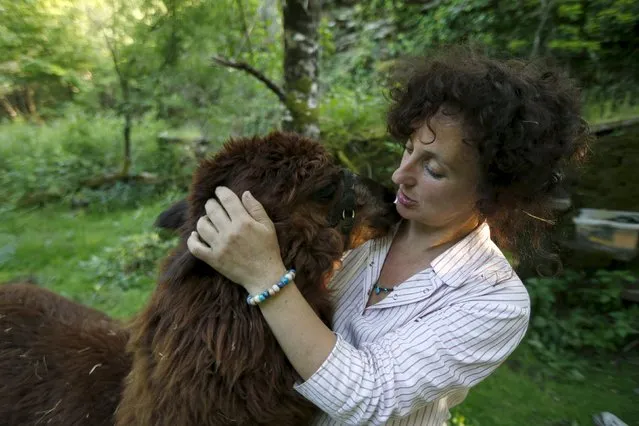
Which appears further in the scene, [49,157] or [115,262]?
[49,157]

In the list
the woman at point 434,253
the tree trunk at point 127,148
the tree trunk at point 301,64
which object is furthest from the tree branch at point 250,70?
the tree trunk at point 127,148

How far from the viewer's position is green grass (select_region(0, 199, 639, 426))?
2959mm

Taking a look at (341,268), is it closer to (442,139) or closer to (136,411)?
(442,139)

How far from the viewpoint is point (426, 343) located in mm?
1118

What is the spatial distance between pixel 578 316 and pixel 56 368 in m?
3.58

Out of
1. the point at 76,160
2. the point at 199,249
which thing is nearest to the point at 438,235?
the point at 199,249

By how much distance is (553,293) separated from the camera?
3680 mm

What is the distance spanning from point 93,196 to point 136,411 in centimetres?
621

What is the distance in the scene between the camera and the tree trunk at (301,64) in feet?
10.0

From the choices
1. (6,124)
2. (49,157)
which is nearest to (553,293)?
(49,157)

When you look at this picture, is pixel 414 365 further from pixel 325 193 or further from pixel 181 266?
pixel 181 266

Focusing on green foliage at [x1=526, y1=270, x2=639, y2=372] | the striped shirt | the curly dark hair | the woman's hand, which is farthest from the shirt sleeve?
green foliage at [x1=526, y1=270, x2=639, y2=372]

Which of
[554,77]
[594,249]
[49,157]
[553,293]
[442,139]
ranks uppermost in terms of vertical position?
[554,77]

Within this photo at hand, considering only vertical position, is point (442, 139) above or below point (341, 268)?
above
